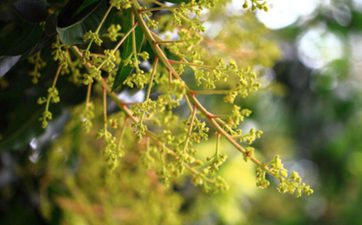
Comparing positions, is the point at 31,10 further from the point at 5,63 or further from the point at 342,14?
the point at 342,14

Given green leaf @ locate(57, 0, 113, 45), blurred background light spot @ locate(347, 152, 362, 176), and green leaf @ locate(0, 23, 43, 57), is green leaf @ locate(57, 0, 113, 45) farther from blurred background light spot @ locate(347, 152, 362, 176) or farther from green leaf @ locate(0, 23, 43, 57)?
blurred background light spot @ locate(347, 152, 362, 176)

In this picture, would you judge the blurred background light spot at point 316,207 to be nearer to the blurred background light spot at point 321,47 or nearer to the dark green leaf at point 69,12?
the blurred background light spot at point 321,47

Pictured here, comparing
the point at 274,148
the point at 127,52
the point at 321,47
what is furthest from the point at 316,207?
the point at 127,52

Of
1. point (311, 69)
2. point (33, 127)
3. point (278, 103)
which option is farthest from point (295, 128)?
point (33, 127)

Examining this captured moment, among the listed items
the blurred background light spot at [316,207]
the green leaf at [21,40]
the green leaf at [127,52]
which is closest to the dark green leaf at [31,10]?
the green leaf at [21,40]

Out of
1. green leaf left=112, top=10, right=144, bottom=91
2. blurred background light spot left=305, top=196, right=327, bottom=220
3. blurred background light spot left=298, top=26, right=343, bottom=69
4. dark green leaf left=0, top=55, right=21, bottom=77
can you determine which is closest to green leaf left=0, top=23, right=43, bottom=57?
dark green leaf left=0, top=55, right=21, bottom=77

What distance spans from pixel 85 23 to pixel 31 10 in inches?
3.8

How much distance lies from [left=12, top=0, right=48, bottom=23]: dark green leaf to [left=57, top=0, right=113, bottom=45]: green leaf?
0.07 metres

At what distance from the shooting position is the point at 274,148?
3000 millimetres

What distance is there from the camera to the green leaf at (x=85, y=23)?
0.40m

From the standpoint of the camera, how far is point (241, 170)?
155 centimetres

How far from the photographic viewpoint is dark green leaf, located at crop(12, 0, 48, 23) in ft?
1.46

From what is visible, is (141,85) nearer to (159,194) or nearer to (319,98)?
(159,194)

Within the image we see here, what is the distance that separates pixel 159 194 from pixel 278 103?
135cm
